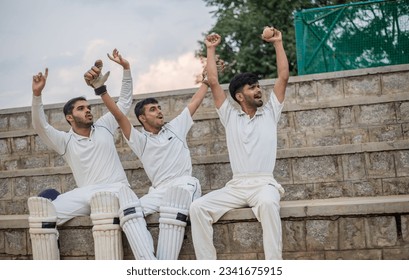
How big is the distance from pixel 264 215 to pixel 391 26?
3.57 m

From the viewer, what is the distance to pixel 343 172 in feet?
17.5

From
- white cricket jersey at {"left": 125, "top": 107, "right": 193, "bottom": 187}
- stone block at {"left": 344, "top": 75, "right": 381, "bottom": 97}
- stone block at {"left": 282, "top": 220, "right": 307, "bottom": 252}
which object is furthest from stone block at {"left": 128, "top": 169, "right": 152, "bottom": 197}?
stone block at {"left": 344, "top": 75, "right": 381, "bottom": 97}

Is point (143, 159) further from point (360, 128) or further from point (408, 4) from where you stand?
point (408, 4)

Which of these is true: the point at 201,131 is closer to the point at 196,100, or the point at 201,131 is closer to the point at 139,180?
the point at 139,180

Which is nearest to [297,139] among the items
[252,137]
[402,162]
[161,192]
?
[402,162]

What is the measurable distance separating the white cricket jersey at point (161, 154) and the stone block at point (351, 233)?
1334mm

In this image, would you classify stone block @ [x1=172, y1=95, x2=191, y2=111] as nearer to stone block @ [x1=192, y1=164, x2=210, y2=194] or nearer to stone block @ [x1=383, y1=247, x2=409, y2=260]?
stone block @ [x1=192, y1=164, x2=210, y2=194]

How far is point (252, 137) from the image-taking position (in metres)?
4.52

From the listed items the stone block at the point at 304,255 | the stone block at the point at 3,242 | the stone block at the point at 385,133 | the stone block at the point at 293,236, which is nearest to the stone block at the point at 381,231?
the stone block at the point at 304,255

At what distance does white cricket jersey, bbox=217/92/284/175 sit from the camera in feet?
14.6

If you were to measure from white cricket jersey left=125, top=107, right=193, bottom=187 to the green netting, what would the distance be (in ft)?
8.36

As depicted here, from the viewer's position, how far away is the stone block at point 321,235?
13.8 feet

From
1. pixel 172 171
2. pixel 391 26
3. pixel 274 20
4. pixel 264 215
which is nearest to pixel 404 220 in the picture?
pixel 264 215

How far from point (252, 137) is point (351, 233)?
94cm
